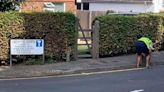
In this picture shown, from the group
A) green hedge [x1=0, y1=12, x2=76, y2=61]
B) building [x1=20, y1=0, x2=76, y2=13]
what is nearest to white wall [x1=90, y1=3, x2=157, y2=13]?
building [x1=20, y1=0, x2=76, y2=13]

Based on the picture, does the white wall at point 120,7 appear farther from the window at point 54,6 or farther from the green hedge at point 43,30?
the green hedge at point 43,30

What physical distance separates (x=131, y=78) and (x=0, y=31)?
5.66 meters

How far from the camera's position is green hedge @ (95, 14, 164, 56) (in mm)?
20109

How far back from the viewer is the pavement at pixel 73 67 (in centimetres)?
1650

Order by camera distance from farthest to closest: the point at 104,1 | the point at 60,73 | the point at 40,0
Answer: the point at 104,1 → the point at 40,0 → the point at 60,73

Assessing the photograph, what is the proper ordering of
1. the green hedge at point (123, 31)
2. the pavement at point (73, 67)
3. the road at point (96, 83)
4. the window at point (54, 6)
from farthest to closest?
the window at point (54, 6)
the green hedge at point (123, 31)
the pavement at point (73, 67)
the road at point (96, 83)

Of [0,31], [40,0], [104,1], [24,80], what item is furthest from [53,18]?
[104,1]

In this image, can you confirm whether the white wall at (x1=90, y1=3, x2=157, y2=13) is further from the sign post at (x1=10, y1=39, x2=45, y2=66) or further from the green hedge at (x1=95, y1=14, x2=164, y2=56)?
the sign post at (x1=10, y1=39, x2=45, y2=66)

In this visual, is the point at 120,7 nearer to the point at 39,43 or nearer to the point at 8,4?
the point at 8,4

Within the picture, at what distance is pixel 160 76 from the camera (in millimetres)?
15391

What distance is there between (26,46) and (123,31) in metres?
4.21

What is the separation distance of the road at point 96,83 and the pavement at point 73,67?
0.87m

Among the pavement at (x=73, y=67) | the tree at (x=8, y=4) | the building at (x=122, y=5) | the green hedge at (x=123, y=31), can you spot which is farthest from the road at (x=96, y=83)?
the building at (x=122, y=5)

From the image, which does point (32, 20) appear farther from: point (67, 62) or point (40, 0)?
point (40, 0)
